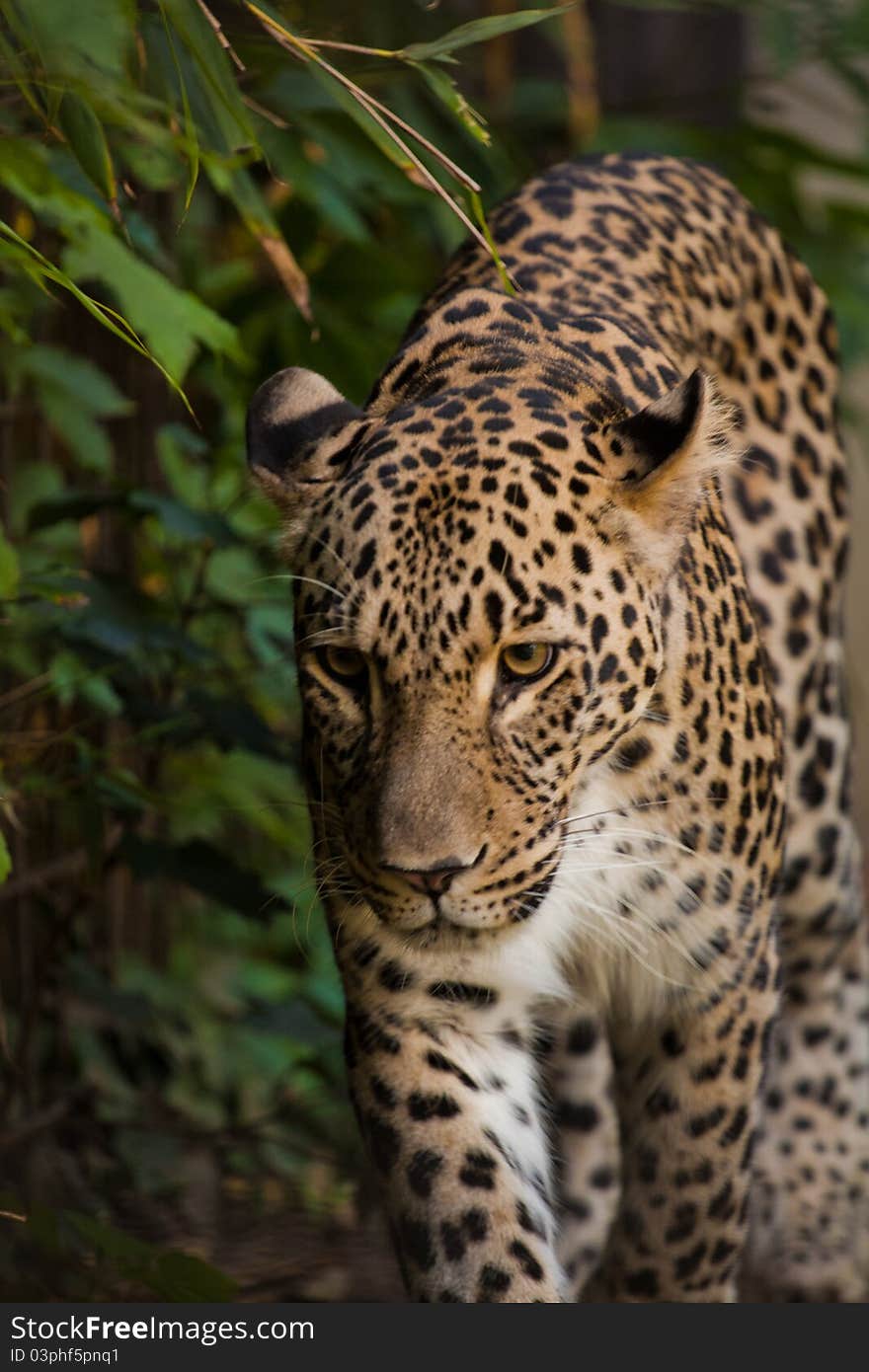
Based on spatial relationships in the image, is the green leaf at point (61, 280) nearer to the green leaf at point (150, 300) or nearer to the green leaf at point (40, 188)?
the green leaf at point (40, 188)

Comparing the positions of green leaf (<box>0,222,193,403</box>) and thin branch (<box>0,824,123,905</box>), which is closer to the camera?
green leaf (<box>0,222,193,403</box>)

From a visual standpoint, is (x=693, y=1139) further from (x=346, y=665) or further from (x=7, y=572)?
(x=7, y=572)

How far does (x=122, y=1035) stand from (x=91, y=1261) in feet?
3.27

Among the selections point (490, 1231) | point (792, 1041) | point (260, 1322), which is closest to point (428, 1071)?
point (490, 1231)

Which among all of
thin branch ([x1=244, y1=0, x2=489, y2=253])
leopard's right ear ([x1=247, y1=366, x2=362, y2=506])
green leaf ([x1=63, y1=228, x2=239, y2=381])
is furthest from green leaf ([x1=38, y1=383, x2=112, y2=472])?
thin branch ([x1=244, y1=0, x2=489, y2=253])

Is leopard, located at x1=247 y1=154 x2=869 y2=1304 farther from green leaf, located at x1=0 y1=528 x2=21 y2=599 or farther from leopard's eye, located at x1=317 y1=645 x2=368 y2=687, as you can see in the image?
green leaf, located at x1=0 y1=528 x2=21 y2=599

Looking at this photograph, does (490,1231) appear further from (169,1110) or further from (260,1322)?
(169,1110)

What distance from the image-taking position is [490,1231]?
341cm

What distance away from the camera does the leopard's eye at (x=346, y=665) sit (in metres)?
3.30

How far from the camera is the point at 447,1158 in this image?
3.46 m

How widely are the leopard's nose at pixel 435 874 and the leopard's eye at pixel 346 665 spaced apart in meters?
0.35

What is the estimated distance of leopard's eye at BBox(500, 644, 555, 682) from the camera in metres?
3.22

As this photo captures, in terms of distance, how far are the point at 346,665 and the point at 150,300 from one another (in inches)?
39.7

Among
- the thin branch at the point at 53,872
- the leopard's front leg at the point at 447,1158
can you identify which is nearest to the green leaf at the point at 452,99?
the leopard's front leg at the point at 447,1158
